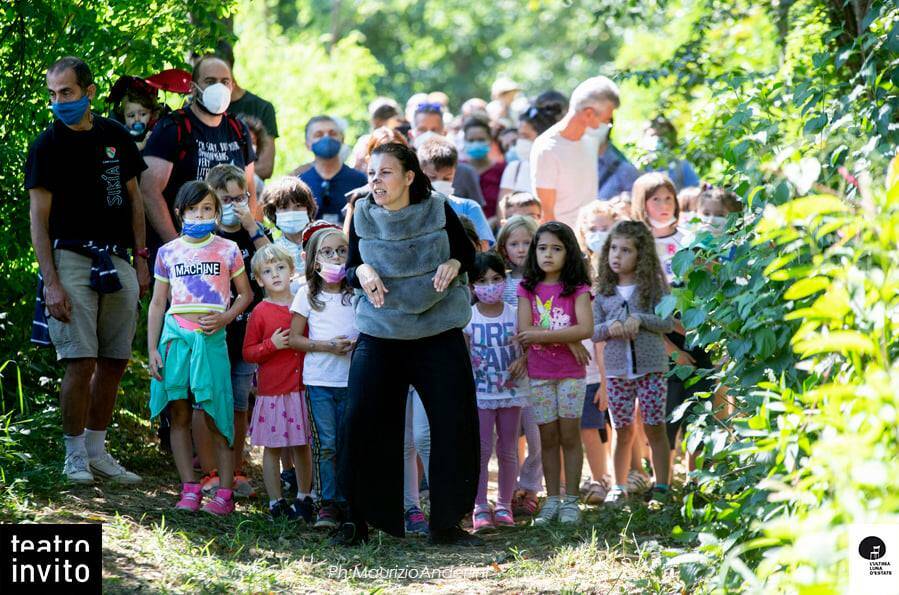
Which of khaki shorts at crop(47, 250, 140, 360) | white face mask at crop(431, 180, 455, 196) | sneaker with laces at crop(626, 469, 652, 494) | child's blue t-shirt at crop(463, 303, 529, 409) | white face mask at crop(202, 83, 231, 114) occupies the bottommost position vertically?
sneaker with laces at crop(626, 469, 652, 494)

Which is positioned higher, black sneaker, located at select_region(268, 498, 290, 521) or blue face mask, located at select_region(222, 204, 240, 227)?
blue face mask, located at select_region(222, 204, 240, 227)

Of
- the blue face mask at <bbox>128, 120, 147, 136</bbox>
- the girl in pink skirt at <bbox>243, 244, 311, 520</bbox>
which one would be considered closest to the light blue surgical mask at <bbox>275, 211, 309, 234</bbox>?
the girl in pink skirt at <bbox>243, 244, 311, 520</bbox>

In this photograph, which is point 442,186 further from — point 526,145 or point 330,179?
point 526,145

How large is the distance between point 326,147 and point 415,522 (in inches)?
107

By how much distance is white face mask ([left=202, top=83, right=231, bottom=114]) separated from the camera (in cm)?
746

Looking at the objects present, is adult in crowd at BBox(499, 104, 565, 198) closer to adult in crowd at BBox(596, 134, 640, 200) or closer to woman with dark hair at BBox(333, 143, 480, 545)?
adult in crowd at BBox(596, 134, 640, 200)

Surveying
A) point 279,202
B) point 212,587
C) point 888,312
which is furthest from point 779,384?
point 279,202

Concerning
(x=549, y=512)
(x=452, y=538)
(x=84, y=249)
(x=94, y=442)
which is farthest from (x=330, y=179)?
(x=452, y=538)

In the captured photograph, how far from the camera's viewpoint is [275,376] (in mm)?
6859

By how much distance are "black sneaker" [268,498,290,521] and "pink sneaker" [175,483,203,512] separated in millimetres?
396

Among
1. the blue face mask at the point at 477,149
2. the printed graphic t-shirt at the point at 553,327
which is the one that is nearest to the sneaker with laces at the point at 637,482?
the printed graphic t-shirt at the point at 553,327

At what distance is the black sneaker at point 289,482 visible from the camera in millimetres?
7398

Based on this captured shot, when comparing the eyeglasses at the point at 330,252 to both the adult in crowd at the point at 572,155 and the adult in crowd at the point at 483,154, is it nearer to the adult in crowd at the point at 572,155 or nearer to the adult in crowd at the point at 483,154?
the adult in crowd at the point at 572,155

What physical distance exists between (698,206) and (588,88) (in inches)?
45.1
